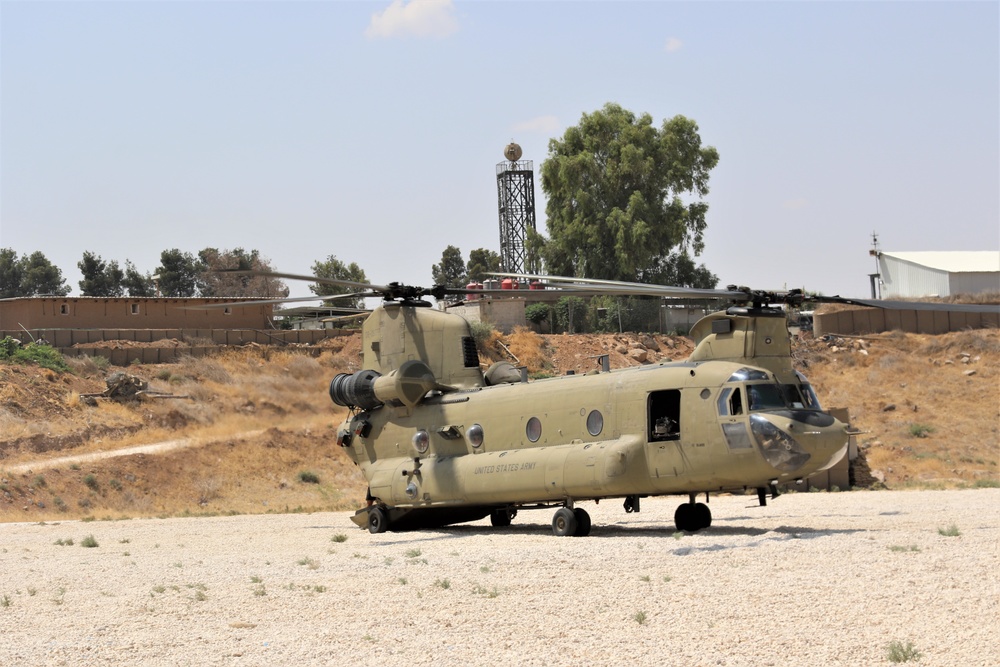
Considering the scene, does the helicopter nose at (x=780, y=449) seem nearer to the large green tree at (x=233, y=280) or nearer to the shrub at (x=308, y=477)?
the shrub at (x=308, y=477)

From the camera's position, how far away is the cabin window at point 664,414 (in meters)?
17.4

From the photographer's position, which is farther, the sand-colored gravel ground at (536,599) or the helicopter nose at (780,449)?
the helicopter nose at (780,449)

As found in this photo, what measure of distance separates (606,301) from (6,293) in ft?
219

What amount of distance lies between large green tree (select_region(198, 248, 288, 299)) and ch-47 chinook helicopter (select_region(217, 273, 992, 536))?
57.8m

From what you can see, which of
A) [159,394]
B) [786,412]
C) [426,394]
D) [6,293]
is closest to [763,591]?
[786,412]

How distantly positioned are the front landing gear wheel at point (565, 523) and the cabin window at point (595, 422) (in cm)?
137

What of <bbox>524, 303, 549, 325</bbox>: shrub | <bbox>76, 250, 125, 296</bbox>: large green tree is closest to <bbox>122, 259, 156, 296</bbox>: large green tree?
<bbox>76, 250, 125, 296</bbox>: large green tree

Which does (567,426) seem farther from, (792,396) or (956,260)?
(956,260)

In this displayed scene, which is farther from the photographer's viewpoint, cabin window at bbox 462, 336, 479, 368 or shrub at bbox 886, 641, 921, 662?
cabin window at bbox 462, 336, 479, 368

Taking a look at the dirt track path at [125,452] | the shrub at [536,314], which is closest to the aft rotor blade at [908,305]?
the dirt track path at [125,452]

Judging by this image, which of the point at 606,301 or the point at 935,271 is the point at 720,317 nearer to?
the point at 606,301

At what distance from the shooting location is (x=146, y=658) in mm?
9305

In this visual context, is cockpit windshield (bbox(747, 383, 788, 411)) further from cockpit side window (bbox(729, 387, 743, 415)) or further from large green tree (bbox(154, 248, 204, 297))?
large green tree (bbox(154, 248, 204, 297))

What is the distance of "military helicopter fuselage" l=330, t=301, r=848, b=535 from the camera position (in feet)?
54.2
